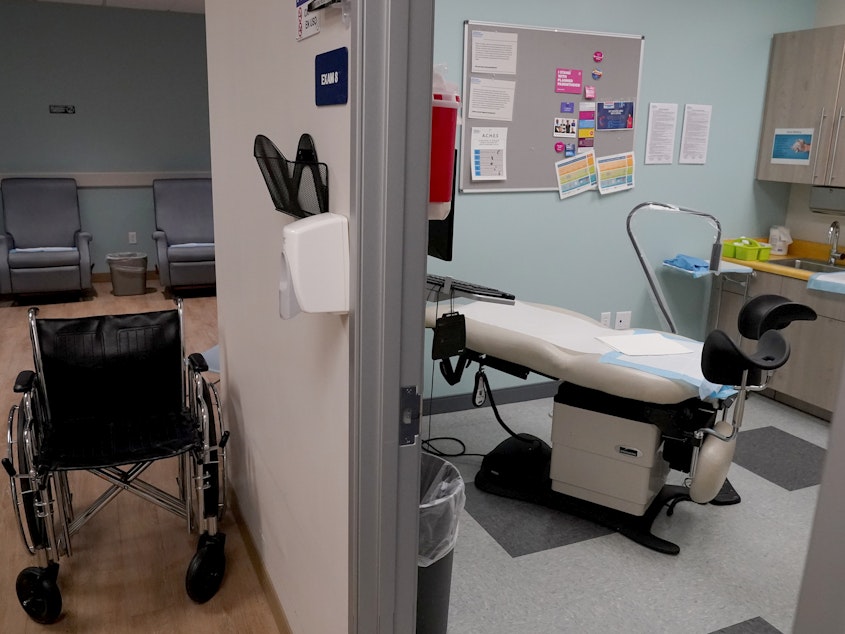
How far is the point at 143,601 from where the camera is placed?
2.34 meters

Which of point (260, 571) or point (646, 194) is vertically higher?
point (646, 194)

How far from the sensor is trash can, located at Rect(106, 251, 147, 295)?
6238 millimetres

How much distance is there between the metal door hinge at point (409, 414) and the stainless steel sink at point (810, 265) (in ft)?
11.8

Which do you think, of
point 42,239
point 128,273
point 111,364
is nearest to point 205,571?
point 111,364

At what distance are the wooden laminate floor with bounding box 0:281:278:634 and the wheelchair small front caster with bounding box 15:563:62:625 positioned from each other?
4 cm

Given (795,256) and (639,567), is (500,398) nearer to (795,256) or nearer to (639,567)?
(639,567)

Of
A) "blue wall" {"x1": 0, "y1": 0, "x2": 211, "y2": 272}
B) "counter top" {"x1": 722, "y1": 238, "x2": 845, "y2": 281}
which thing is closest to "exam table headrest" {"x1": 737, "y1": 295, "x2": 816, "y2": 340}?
"counter top" {"x1": 722, "y1": 238, "x2": 845, "y2": 281}

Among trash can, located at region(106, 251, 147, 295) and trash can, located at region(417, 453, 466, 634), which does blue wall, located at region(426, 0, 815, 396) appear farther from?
trash can, located at region(106, 251, 147, 295)

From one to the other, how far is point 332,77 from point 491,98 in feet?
7.44

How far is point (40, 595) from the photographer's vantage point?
7.12 feet

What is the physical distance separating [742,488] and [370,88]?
2674 millimetres

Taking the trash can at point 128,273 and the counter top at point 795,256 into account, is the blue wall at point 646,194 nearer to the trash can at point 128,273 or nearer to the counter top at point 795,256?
the counter top at point 795,256

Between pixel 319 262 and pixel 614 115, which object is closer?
pixel 319 262

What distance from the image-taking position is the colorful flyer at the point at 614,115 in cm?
380
